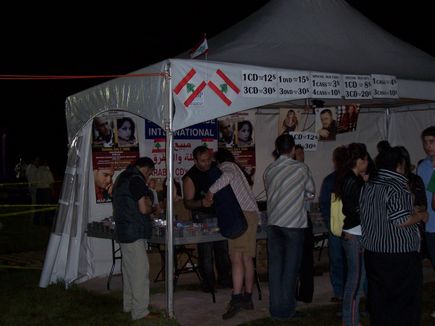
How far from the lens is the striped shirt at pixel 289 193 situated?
566 cm

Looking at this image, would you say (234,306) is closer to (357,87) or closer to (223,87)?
(223,87)

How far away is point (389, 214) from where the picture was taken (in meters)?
4.33

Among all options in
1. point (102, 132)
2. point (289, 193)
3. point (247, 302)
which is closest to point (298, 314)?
point (247, 302)

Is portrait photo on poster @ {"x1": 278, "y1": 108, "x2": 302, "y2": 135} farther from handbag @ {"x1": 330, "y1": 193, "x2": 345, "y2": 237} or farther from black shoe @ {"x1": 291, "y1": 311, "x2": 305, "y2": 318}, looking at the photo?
handbag @ {"x1": 330, "y1": 193, "x2": 345, "y2": 237}

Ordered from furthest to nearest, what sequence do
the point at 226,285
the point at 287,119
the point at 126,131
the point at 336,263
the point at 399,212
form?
the point at 287,119, the point at 126,131, the point at 226,285, the point at 336,263, the point at 399,212

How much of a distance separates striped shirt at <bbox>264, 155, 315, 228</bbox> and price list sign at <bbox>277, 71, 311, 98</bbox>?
0.73m

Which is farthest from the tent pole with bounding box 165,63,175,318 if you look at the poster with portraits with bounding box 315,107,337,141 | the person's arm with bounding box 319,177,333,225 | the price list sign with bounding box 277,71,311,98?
the poster with portraits with bounding box 315,107,337,141

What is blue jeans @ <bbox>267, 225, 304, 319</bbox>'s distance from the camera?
571 centimetres

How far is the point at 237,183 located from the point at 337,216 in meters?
1.22

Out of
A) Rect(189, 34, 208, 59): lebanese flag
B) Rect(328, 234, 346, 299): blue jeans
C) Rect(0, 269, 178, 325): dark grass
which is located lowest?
Rect(0, 269, 178, 325): dark grass

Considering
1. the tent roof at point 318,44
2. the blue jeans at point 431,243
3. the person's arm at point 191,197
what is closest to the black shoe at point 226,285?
the person's arm at point 191,197

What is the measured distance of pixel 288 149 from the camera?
5.71 meters

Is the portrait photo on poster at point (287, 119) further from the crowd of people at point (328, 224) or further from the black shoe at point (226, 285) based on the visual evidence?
the black shoe at point (226, 285)

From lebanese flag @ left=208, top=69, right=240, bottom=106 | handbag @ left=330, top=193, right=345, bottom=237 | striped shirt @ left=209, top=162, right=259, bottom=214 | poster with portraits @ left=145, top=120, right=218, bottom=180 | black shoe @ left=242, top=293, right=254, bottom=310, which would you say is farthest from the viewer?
poster with portraits @ left=145, top=120, right=218, bottom=180
